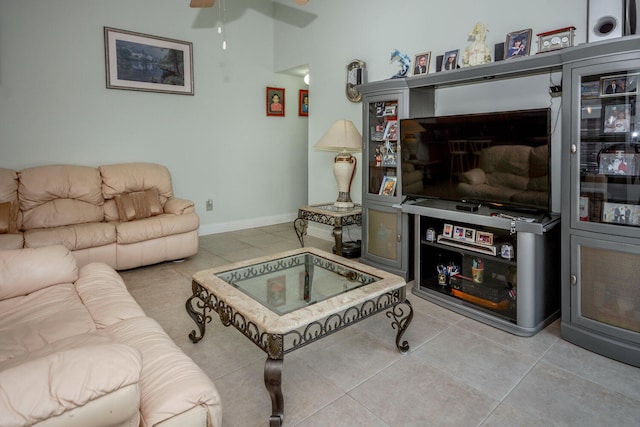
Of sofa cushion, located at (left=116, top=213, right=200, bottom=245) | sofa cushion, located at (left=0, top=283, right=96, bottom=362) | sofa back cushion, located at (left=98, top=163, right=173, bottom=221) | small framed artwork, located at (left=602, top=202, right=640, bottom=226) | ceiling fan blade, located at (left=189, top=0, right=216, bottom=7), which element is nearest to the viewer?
sofa cushion, located at (left=0, top=283, right=96, bottom=362)

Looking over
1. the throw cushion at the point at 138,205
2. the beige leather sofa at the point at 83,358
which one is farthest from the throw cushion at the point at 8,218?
the beige leather sofa at the point at 83,358

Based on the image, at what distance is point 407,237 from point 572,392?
65.0 inches

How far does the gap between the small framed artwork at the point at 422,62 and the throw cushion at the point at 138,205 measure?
284 cm

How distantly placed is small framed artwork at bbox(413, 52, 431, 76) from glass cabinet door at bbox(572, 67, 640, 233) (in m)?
1.43

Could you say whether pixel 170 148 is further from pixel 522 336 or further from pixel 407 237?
pixel 522 336

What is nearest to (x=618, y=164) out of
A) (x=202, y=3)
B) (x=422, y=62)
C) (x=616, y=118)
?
(x=616, y=118)

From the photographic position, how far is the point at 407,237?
3277 millimetres

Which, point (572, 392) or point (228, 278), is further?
point (228, 278)

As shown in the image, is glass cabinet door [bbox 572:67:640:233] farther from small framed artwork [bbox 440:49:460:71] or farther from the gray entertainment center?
small framed artwork [bbox 440:49:460:71]

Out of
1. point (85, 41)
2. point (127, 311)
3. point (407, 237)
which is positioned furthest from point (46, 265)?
point (85, 41)

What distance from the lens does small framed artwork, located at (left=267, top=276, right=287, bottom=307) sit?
1959 mm

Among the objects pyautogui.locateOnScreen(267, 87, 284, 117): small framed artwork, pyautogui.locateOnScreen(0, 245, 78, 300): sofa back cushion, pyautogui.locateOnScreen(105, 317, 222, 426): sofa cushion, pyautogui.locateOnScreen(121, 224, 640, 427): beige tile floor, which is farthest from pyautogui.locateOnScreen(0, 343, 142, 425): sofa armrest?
pyautogui.locateOnScreen(267, 87, 284, 117): small framed artwork

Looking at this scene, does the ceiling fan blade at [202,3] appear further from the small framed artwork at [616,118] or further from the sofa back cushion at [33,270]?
the small framed artwork at [616,118]

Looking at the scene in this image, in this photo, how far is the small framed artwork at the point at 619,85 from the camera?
77.5 inches
